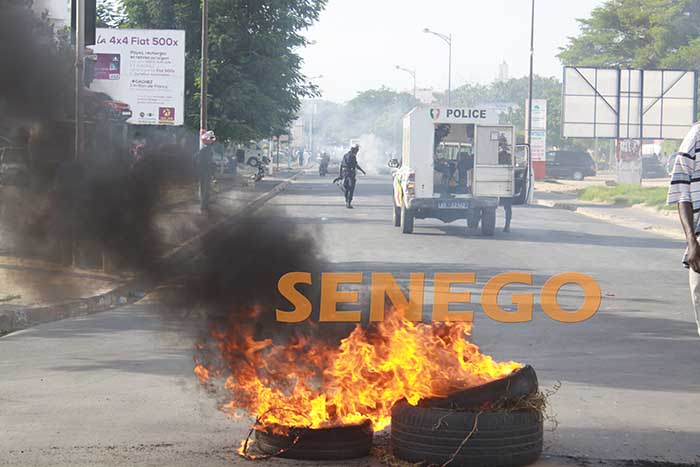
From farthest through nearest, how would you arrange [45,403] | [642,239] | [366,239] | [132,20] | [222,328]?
[132,20]
[642,239]
[366,239]
[45,403]
[222,328]

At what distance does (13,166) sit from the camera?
8.20m

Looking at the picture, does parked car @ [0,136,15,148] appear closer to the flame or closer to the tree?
the flame

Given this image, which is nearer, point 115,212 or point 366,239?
point 115,212

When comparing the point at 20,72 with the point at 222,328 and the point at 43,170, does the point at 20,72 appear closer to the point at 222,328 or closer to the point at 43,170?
the point at 43,170

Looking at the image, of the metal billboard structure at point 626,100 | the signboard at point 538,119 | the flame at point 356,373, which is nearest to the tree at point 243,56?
the metal billboard structure at point 626,100

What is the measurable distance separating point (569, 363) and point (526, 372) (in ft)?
10.2

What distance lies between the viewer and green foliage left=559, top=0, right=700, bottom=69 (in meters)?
64.2

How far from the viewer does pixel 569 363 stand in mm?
8094

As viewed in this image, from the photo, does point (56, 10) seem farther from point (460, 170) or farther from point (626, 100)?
point (626, 100)

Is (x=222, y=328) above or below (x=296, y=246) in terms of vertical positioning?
below

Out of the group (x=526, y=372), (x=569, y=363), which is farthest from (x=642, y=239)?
(x=526, y=372)

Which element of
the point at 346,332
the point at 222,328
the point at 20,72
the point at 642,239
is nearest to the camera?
the point at 346,332

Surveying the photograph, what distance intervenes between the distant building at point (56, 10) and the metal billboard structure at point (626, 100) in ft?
111

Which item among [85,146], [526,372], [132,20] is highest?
[132,20]
